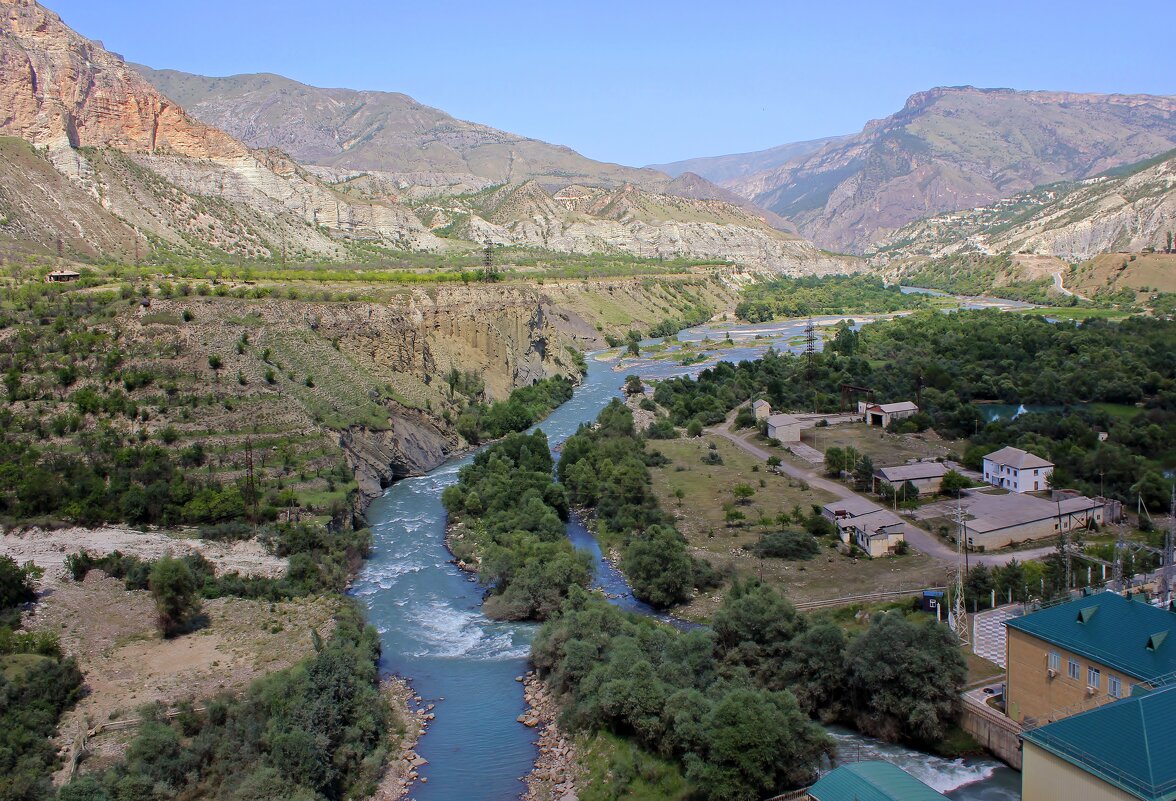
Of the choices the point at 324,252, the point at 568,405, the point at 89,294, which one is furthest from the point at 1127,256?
the point at 89,294

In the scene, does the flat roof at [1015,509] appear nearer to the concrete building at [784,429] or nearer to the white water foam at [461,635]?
the concrete building at [784,429]

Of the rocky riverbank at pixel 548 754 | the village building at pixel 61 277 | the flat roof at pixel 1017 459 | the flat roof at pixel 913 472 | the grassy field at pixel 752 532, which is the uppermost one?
the village building at pixel 61 277

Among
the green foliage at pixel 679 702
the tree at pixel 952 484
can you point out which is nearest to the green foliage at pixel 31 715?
the green foliage at pixel 679 702

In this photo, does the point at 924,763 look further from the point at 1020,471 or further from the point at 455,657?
the point at 1020,471

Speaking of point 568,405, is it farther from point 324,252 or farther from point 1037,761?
point 1037,761

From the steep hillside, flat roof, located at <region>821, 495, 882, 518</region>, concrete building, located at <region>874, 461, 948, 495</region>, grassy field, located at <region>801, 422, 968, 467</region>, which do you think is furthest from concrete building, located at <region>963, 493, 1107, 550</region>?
the steep hillside
